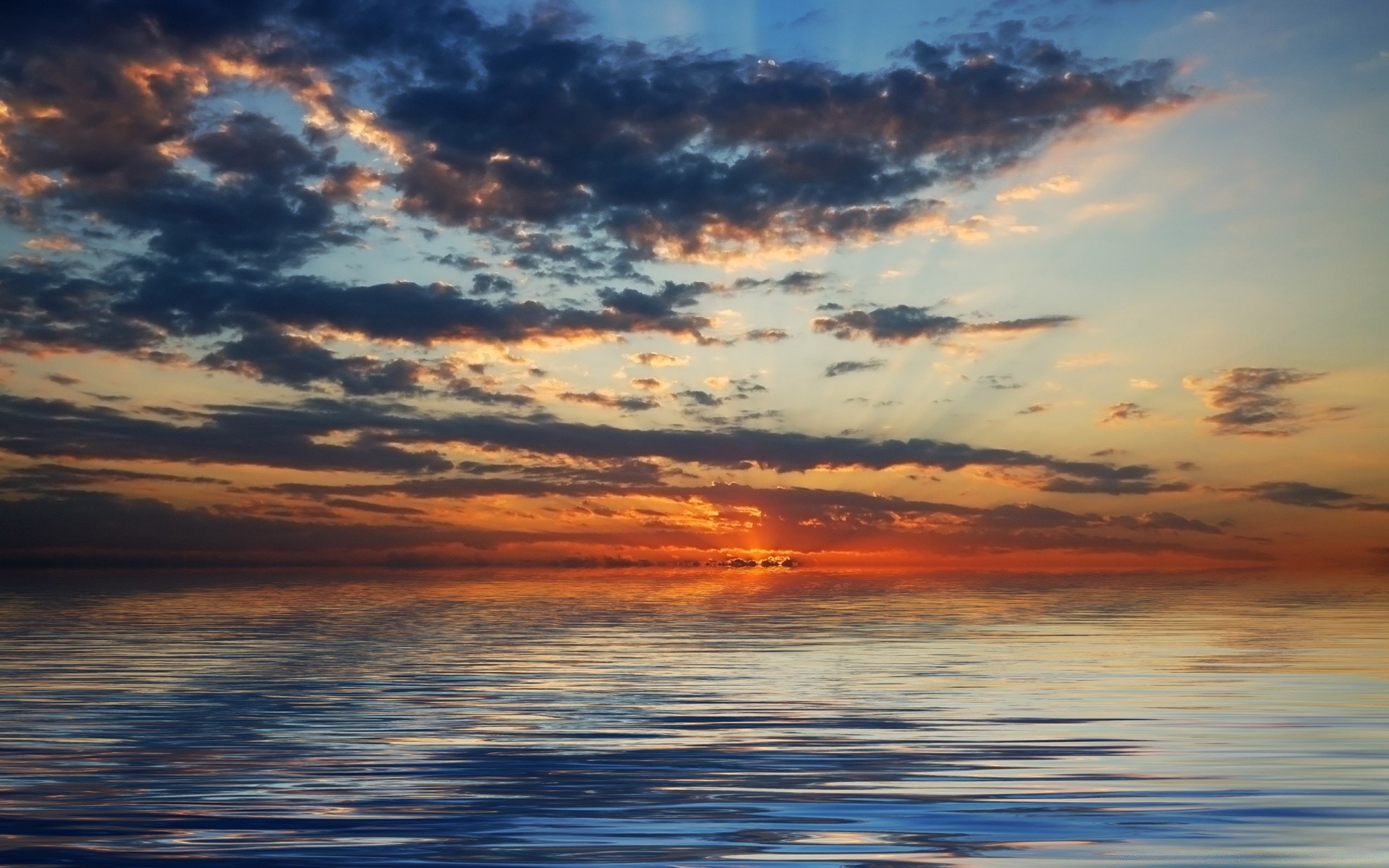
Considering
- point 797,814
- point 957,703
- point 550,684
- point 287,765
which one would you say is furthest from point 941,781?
point 550,684

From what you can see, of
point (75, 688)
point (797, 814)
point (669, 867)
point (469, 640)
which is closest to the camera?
point (669, 867)

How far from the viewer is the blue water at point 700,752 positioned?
14070 mm

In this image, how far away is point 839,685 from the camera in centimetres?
3030

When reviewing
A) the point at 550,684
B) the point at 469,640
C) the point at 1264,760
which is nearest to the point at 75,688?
the point at 550,684

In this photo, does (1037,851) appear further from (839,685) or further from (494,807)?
(839,685)

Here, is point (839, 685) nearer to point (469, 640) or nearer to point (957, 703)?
point (957, 703)

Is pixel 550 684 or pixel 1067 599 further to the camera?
pixel 1067 599

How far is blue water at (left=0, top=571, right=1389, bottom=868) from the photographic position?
1407cm

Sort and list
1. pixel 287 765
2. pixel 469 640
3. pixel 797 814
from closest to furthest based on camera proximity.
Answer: pixel 797 814 → pixel 287 765 → pixel 469 640

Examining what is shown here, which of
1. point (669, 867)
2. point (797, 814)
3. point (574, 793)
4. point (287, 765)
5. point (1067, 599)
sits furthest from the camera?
point (1067, 599)

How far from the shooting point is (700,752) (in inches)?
795

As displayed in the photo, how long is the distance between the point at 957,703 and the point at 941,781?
939 cm

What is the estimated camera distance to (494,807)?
15945 millimetres

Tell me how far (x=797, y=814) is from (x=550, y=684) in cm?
1611
